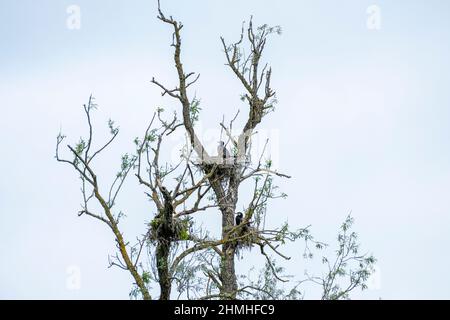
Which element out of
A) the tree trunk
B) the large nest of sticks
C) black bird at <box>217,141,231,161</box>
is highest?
black bird at <box>217,141,231,161</box>

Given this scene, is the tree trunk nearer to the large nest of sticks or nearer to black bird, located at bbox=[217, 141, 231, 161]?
the large nest of sticks

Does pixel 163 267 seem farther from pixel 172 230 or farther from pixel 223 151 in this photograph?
pixel 223 151

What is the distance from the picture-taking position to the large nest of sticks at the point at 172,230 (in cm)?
1553

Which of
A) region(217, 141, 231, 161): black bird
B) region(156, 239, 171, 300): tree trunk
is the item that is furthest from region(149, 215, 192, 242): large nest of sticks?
region(217, 141, 231, 161): black bird

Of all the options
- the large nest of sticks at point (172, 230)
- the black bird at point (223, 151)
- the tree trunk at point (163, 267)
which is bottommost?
the tree trunk at point (163, 267)

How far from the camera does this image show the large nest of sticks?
611 inches

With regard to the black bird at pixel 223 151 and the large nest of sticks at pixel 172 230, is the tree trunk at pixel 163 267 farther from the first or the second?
the black bird at pixel 223 151

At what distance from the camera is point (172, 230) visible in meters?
15.5

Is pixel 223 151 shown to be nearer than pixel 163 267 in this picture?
No

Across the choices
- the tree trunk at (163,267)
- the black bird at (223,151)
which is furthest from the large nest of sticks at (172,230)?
the black bird at (223,151)

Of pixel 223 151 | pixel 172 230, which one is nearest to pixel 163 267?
pixel 172 230
